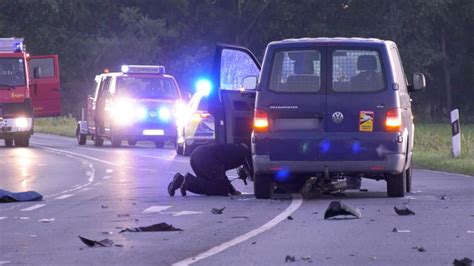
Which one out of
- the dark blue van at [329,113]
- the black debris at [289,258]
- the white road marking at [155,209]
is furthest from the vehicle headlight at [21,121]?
the black debris at [289,258]

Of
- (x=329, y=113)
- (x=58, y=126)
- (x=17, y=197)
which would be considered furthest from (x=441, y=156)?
(x=58, y=126)

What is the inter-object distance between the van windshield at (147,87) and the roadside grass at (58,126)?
51.4ft

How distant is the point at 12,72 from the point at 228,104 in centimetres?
2314

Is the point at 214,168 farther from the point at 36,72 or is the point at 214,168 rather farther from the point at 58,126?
the point at 58,126

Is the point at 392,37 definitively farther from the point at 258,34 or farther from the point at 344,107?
the point at 344,107

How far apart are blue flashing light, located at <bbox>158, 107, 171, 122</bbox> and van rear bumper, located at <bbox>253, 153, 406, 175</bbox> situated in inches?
854

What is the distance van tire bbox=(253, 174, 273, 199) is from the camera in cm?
1914

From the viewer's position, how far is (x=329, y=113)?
1858 cm

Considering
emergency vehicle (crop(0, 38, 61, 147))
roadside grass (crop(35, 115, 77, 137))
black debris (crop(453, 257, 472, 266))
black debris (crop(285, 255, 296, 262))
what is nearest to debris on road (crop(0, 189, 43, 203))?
black debris (crop(285, 255, 296, 262))

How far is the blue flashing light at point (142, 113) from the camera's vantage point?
40.3 meters

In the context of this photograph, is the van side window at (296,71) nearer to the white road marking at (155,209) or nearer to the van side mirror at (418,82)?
the van side mirror at (418,82)

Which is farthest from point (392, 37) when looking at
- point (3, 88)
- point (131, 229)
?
point (131, 229)

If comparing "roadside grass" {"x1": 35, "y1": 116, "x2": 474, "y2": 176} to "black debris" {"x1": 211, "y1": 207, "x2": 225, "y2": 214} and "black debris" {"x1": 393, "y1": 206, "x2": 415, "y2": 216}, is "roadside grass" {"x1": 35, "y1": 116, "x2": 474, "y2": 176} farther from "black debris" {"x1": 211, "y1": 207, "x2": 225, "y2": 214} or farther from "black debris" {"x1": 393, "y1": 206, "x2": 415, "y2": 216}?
"black debris" {"x1": 211, "y1": 207, "x2": 225, "y2": 214}

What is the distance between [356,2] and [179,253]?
65.6m
